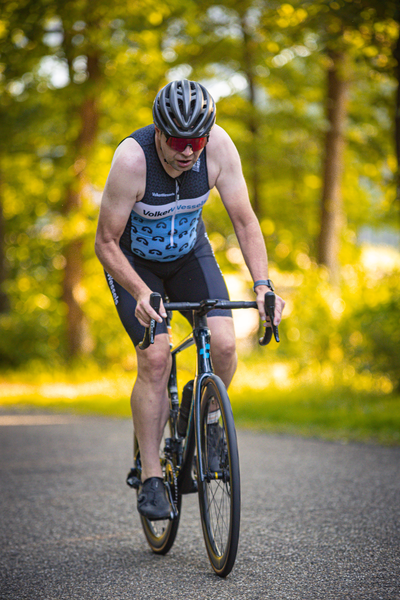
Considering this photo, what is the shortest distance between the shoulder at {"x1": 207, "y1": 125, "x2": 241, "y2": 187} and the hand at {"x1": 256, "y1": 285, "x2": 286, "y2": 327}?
2.17 ft

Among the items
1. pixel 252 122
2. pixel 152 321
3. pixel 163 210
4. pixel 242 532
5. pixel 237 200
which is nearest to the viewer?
pixel 152 321

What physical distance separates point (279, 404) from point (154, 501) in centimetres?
605

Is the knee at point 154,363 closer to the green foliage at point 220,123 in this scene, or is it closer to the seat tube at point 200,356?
the seat tube at point 200,356

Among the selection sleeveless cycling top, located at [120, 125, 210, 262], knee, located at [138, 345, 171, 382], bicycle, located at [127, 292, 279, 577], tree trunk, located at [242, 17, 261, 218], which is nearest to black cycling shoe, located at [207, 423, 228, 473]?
bicycle, located at [127, 292, 279, 577]

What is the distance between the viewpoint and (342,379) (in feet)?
32.4

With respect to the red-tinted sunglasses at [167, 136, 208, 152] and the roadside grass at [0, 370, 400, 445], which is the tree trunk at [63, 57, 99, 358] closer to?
the roadside grass at [0, 370, 400, 445]

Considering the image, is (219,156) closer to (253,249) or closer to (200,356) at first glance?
(253,249)

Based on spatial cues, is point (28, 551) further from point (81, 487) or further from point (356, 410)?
point (356, 410)

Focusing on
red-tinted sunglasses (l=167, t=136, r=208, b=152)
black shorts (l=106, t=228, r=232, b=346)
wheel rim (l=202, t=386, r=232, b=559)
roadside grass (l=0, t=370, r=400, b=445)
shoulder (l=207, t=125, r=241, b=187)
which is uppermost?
red-tinted sunglasses (l=167, t=136, r=208, b=152)

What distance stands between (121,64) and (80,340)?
6.23m

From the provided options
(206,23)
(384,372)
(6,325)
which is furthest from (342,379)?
(206,23)

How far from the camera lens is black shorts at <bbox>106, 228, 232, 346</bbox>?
3553mm

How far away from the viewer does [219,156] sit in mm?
3477

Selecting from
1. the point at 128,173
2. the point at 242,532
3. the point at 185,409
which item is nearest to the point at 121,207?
the point at 128,173
